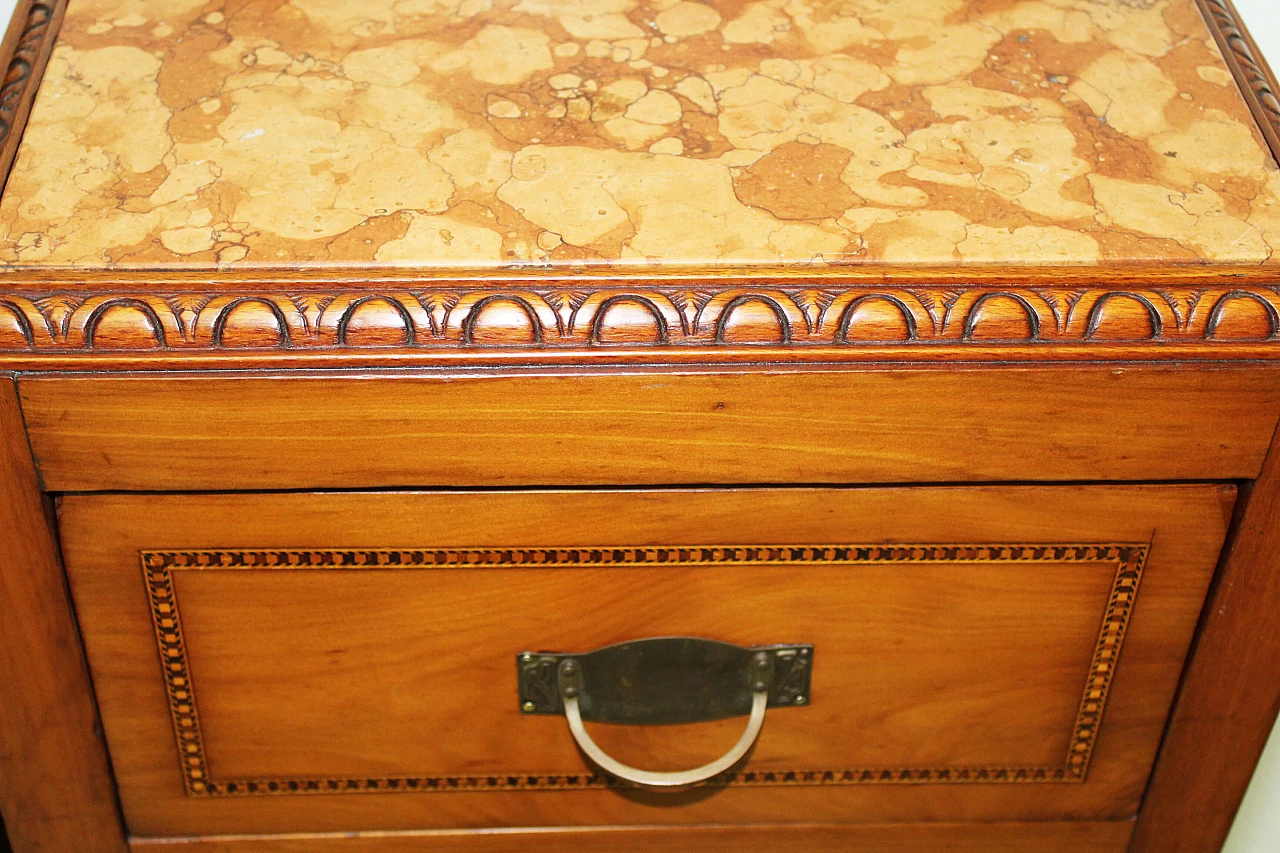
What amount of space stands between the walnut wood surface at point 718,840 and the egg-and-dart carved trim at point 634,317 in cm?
35

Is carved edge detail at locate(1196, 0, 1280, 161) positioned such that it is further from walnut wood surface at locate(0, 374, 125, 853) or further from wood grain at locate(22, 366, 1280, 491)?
walnut wood surface at locate(0, 374, 125, 853)

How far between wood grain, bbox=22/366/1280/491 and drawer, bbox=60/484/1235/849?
0.02 m

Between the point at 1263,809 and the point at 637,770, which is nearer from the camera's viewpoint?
the point at 637,770

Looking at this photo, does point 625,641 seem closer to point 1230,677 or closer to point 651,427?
point 651,427

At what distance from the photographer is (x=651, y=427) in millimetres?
576

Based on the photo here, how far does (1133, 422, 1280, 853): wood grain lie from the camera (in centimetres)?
62

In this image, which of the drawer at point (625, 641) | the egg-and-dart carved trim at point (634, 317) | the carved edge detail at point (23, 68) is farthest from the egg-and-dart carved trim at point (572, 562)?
the carved edge detail at point (23, 68)

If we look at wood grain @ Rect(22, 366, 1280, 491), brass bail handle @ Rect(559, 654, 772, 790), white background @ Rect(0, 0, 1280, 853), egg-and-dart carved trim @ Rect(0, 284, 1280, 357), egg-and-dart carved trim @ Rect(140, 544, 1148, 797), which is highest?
egg-and-dart carved trim @ Rect(0, 284, 1280, 357)

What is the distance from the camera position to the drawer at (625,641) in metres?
0.61

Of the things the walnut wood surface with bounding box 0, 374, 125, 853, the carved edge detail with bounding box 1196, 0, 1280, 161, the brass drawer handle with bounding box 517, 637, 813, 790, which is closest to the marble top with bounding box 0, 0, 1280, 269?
the carved edge detail with bounding box 1196, 0, 1280, 161

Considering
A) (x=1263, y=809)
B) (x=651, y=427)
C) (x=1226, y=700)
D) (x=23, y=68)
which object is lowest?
(x=1263, y=809)

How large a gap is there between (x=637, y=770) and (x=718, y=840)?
0.35 ft

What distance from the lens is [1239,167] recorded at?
641 millimetres

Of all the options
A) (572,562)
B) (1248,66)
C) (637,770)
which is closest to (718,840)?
(637,770)
